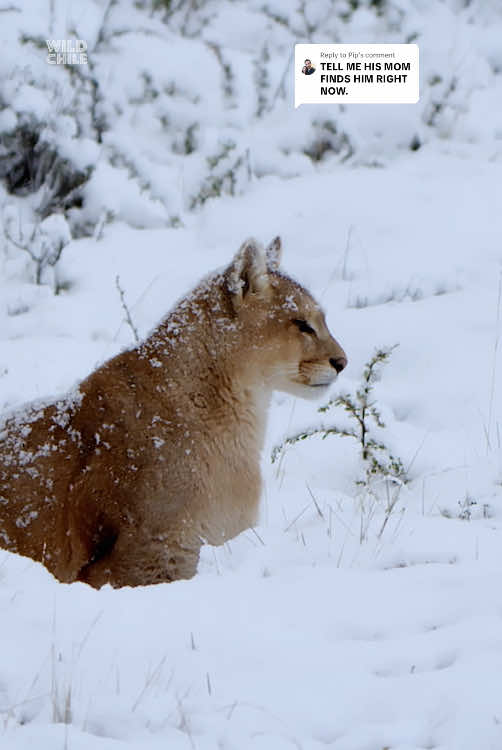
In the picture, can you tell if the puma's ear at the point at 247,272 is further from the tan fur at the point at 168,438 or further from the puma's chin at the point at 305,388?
the puma's chin at the point at 305,388

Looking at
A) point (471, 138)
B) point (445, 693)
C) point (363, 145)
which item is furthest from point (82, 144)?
point (445, 693)

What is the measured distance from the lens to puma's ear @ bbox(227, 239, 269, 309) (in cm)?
454

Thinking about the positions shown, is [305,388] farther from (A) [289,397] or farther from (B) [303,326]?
(A) [289,397]

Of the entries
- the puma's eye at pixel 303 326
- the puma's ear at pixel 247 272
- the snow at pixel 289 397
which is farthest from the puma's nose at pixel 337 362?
the snow at pixel 289 397

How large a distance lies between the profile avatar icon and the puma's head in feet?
19.8

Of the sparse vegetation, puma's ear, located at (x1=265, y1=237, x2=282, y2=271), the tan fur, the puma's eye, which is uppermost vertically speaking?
puma's ear, located at (x1=265, y1=237, x2=282, y2=271)

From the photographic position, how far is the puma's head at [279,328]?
4.59 meters

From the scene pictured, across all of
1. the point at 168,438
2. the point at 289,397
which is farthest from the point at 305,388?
the point at 289,397

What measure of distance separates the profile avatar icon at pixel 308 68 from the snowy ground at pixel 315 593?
331 centimetres

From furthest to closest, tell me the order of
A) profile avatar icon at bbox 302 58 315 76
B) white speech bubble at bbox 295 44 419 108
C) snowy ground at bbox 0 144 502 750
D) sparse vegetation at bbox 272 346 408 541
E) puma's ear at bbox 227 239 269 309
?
profile avatar icon at bbox 302 58 315 76, white speech bubble at bbox 295 44 419 108, sparse vegetation at bbox 272 346 408 541, puma's ear at bbox 227 239 269 309, snowy ground at bbox 0 144 502 750

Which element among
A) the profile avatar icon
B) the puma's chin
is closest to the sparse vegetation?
the puma's chin

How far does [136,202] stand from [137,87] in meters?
1.76

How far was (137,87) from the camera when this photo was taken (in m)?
10.0

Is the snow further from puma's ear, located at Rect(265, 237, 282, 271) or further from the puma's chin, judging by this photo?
puma's ear, located at Rect(265, 237, 282, 271)
